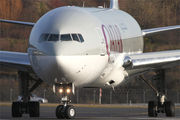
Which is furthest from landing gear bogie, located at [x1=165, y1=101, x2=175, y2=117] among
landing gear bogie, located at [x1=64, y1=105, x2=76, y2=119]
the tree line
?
the tree line

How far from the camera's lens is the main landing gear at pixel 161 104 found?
73.5 ft

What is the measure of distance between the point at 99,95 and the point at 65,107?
2399 cm

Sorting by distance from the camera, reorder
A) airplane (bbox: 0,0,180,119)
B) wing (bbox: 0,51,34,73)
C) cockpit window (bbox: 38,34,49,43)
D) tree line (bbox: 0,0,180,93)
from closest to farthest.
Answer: airplane (bbox: 0,0,180,119), cockpit window (bbox: 38,34,49,43), wing (bbox: 0,51,34,73), tree line (bbox: 0,0,180,93)

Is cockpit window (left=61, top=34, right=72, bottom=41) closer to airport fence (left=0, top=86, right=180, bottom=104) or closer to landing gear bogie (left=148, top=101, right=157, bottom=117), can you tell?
landing gear bogie (left=148, top=101, right=157, bottom=117)

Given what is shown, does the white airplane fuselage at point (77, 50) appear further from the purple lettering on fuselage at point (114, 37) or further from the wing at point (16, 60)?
the wing at point (16, 60)

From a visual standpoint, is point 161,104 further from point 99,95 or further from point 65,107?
point 99,95

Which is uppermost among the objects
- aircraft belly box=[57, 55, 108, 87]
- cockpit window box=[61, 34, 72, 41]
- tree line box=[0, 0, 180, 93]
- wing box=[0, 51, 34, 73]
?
tree line box=[0, 0, 180, 93]

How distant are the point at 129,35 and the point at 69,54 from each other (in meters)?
8.19

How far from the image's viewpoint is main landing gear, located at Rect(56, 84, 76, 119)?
17734 mm

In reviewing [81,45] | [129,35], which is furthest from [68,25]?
[129,35]

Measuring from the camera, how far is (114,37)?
20.3 metres

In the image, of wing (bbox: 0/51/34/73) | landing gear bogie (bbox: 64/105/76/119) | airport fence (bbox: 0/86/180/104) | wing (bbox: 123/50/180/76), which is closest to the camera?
landing gear bogie (bbox: 64/105/76/119)

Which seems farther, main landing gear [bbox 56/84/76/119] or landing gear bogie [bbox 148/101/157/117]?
landing gear bogie [bbox 148/101/157/117]

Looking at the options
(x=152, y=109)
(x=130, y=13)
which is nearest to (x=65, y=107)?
(x=152, y=109)
